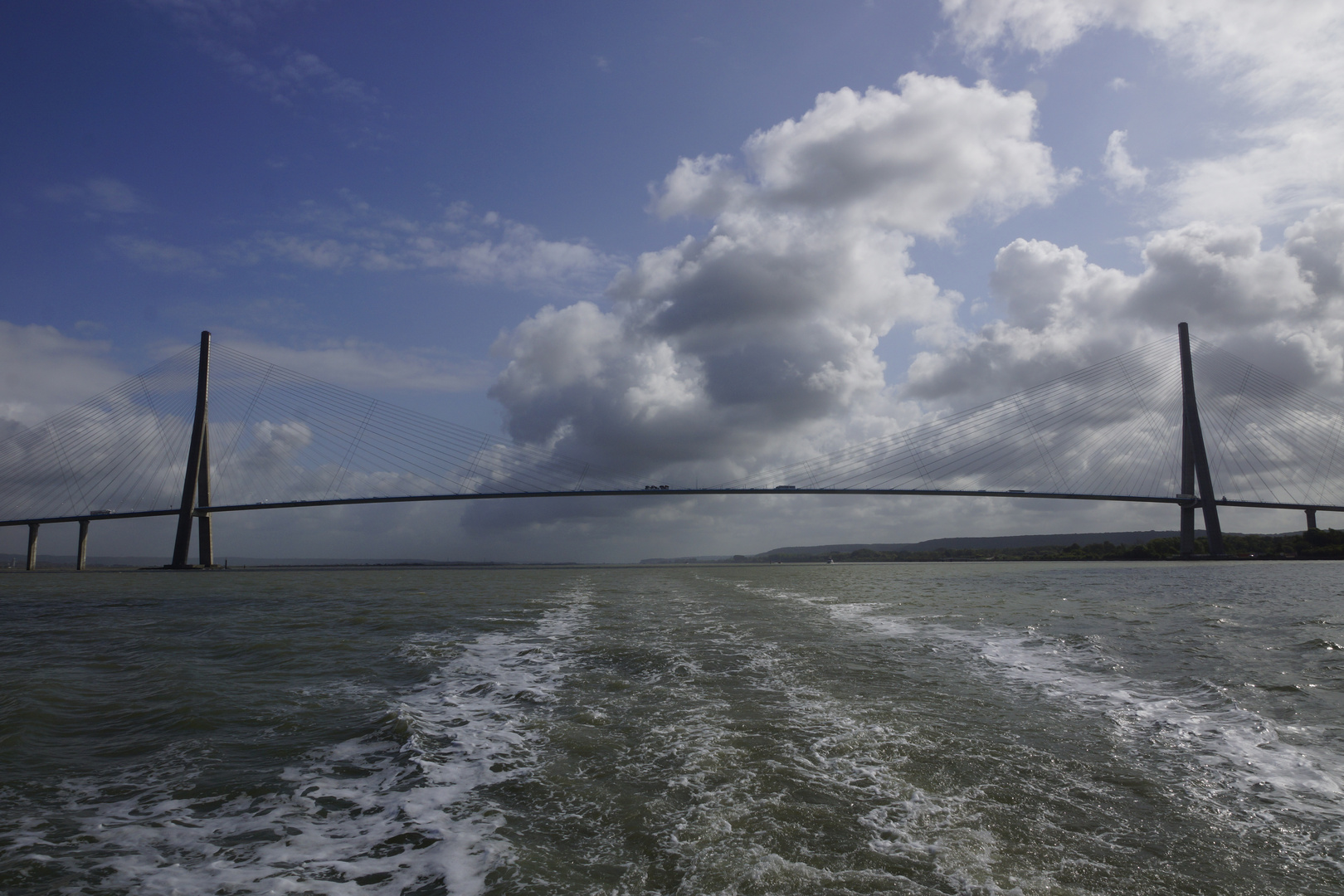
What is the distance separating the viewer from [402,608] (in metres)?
16.4

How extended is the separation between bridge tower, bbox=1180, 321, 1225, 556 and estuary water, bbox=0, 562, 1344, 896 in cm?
5365

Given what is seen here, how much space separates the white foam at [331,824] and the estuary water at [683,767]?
0.02m

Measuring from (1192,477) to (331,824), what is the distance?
67.3 m

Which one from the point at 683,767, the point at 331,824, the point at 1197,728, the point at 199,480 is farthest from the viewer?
the point at 199,480

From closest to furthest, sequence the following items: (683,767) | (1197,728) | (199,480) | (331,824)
→ (331,824) → (683,767) → (1197,728) → (199,480)

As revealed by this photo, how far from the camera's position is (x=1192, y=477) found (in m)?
54.3

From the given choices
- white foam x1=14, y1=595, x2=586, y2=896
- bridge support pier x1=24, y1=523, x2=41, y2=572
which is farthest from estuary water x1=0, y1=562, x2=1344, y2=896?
bridge support pier x1=24, y1=523, x2=41, y2=572

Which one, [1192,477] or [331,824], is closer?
[331,824]

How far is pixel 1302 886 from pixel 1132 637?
8.08 m

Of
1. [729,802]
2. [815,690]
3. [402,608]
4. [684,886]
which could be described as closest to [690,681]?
[815,690]

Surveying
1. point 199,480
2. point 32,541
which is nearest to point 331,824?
point 199,480

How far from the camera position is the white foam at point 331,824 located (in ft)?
10.00

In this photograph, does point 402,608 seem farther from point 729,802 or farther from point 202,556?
point 202,556

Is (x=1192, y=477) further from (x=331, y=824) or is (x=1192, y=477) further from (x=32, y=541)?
(x=32, y=541)
